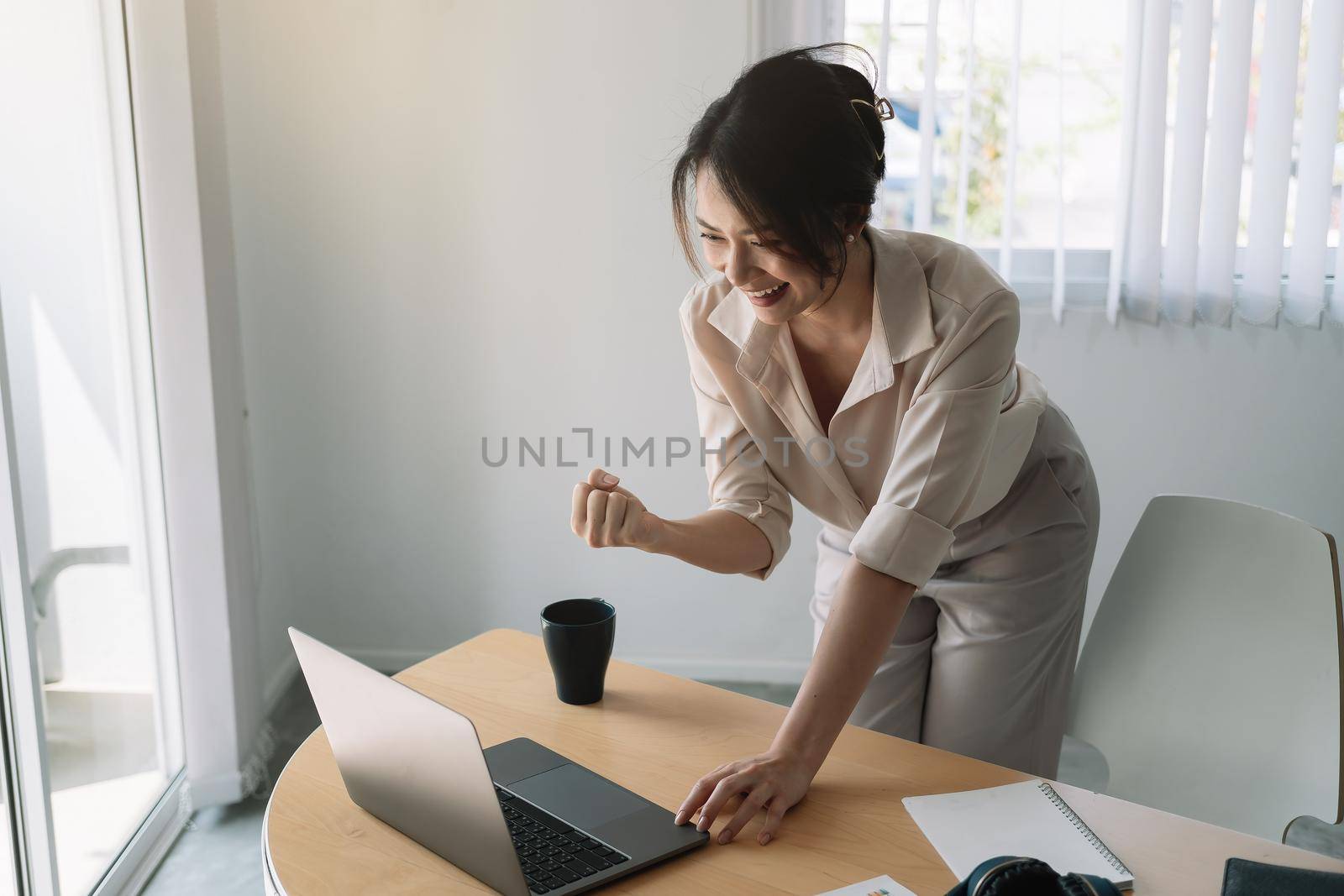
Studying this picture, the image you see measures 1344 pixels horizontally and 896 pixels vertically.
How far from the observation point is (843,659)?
114 cm

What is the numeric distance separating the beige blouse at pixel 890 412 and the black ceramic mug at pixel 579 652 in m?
0.30

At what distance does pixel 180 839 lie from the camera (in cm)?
219

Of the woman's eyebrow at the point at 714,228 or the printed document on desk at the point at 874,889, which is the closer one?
the printed document on desk at the point at 874,889

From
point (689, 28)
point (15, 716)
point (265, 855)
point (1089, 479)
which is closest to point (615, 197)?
point (689, 28)

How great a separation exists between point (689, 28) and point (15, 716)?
2.01 m

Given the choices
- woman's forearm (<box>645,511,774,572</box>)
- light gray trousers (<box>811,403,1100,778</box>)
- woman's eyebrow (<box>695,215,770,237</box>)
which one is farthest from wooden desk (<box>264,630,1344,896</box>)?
woman's eyebrow (<box>695,215,770,237</box>)

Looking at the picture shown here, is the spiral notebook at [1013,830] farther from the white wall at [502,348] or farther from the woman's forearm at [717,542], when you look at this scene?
the white wall at [502,348]

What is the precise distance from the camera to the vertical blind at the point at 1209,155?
2402mm

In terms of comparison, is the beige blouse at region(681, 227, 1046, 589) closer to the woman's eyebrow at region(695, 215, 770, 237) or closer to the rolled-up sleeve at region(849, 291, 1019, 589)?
the rolled-up sleeve at region(849, 291, 1019, 589)

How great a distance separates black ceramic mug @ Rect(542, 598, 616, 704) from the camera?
1.20 meters

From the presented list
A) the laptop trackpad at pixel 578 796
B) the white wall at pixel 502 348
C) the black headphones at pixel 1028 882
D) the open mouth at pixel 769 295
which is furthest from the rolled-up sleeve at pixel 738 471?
the white wall at pixel 502 348

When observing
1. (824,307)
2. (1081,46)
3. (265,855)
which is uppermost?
(1081,46)

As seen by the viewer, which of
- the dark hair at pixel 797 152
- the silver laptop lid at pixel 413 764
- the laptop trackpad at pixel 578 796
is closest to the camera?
the silver laptop lid at pixel 413 764

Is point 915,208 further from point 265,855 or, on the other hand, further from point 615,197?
point 265,855
